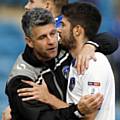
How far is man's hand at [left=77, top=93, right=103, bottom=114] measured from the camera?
3.09m

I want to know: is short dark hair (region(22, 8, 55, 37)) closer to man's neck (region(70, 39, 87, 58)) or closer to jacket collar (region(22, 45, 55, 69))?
jacket collar (region(22, 45, 55, 69))

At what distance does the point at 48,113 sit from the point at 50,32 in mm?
395

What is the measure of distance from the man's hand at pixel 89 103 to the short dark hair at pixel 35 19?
0.42m

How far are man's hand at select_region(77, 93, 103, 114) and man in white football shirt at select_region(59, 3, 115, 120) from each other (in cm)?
4

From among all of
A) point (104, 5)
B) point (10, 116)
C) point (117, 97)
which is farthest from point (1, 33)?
point (10, 116)

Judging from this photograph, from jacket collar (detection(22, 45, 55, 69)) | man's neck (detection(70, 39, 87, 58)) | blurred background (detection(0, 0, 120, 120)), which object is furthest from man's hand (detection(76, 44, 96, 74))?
blurred background (detection(0, 0, 120, 120))

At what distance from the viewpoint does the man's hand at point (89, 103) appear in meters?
3.09

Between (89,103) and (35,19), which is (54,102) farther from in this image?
(35,19)

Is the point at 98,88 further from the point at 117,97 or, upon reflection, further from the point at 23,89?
the point at 117,97

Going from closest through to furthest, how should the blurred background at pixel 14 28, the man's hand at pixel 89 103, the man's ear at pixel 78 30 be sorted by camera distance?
the man's hand at pixel 89 103 < the man's ear at pixel 78 30 < the blurred background at pixel 14 28

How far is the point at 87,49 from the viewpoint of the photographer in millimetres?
3318

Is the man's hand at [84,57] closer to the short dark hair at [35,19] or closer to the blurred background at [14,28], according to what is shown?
the short dark hair at [35,19]

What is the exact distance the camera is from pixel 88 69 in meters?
3.17

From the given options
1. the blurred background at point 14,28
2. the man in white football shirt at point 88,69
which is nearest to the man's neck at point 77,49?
the man in white football shirt at point 88,69
